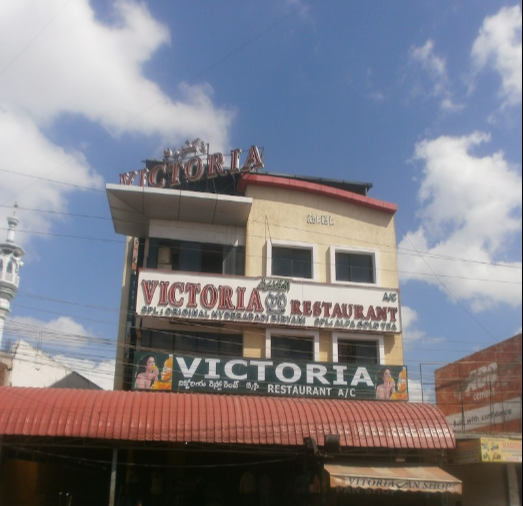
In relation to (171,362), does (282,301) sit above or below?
above

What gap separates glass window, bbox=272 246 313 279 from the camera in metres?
21.8

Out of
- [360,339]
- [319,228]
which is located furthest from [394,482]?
[319,228]

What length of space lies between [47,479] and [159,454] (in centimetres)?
387

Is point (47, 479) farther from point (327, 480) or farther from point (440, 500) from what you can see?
point (440, 500)

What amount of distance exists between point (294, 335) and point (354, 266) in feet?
11.9

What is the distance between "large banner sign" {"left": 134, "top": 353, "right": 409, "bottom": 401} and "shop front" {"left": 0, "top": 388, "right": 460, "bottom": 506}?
3.35 ft

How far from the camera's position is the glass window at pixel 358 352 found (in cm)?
2105

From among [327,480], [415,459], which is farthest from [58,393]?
[415,459]

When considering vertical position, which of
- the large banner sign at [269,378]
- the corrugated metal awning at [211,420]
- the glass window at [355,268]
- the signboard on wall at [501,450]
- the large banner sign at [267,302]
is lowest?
the signboard on wall at [501,450]

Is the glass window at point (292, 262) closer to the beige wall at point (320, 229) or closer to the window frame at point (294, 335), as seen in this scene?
the beige wall at point (320, 229)

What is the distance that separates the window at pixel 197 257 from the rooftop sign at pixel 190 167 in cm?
230

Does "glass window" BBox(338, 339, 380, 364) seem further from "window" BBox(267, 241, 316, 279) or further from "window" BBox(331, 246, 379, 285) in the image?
"window" BBox(267, 241, 316, 279)

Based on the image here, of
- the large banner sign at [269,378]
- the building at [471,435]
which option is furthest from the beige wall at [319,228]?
the building at [471,435]

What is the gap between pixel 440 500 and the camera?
17.7 meters
